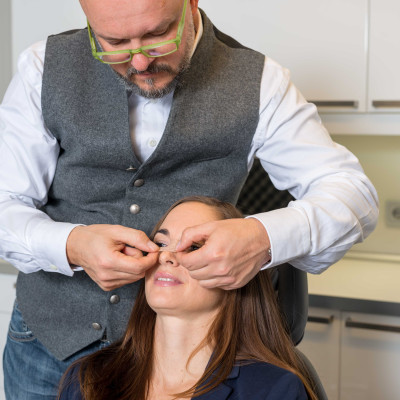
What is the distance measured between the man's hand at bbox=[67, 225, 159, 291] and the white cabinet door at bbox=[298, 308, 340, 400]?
3.34 feet

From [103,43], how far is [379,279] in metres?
1.39

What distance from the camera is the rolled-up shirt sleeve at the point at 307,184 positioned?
3.90 feet

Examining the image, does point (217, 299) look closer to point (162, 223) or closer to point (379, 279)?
point (162, 223)

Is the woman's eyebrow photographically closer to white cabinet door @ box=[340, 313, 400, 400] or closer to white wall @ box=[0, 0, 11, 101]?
white cabinet door @ box=[340, 313, 400, 400]

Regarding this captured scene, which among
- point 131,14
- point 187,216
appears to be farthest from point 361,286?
point 131,14

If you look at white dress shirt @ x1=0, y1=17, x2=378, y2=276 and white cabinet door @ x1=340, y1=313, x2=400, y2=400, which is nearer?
white dress shirt @ x1=0, y1=17, x2=378, y2=276

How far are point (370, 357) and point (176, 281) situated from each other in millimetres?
1039

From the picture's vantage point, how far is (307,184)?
1357 millimetres

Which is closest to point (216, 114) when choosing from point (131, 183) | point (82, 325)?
point (131, 183)

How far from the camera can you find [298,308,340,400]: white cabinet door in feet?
6.88

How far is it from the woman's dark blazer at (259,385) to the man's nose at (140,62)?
0.57 meters

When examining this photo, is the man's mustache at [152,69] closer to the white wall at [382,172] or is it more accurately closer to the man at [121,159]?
the man at [121,159]

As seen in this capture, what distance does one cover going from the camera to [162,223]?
136 centimetres

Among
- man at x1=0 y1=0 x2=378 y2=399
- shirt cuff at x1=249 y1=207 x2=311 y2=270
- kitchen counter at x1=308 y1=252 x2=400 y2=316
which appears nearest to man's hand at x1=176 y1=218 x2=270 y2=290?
shirt cuff at x1=249 y1=207 x2=311 y2=270
